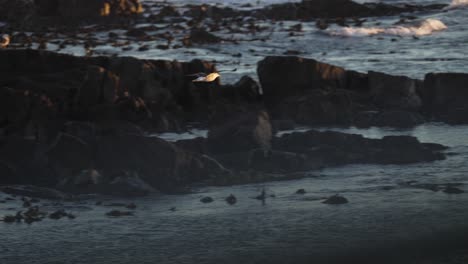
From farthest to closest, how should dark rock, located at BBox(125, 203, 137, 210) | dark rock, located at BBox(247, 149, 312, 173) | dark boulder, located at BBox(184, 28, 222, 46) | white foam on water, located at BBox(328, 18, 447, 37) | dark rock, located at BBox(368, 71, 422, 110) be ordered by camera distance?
white foam on water, located at BBox(328, 18, 447, 37)
dark boulder, located at BBox(184, 28, 222, 46)
dark rock, located at BBox(368, 71, 422, 110)
dark rock, located at BBox(247, 149, 312, 173)
dark rock, located at BBox(125, 203, 137, 210)

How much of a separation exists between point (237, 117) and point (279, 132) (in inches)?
111

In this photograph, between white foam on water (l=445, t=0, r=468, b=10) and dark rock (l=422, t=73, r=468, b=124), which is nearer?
dark rock (l=422, t=73, r=468, b=124)

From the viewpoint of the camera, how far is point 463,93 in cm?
4319

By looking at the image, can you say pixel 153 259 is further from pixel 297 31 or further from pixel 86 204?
pixel 297 31

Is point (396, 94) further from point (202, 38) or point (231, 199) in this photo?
point (202, 38)

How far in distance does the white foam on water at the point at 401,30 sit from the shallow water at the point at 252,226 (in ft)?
124

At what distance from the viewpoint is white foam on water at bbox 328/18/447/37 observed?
2771 inches

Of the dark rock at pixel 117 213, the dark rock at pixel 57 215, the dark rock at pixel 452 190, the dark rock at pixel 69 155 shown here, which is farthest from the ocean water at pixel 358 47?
the dark rock at pixel 57 215


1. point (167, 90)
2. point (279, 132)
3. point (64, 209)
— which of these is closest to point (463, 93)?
point (279, 132)

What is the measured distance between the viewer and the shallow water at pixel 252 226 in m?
26.9

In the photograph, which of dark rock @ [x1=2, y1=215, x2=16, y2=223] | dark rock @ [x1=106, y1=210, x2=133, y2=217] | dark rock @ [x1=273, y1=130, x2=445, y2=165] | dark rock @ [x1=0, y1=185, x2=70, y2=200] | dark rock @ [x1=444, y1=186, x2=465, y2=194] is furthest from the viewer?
dark rock @ [x1=273, y1=130, x2=445, y2=165]

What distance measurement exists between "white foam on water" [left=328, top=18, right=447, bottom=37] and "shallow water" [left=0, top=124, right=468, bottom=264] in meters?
37.7

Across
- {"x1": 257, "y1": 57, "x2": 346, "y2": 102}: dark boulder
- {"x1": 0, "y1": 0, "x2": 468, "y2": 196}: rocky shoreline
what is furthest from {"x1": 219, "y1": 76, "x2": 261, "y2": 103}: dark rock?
{"x1": 257, "y1": 57, "x2": 346, "y2": 102}: dark boulder

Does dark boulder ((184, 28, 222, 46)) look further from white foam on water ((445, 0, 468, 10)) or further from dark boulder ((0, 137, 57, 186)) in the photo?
dark boulder ((0, 137, 57, 186))
